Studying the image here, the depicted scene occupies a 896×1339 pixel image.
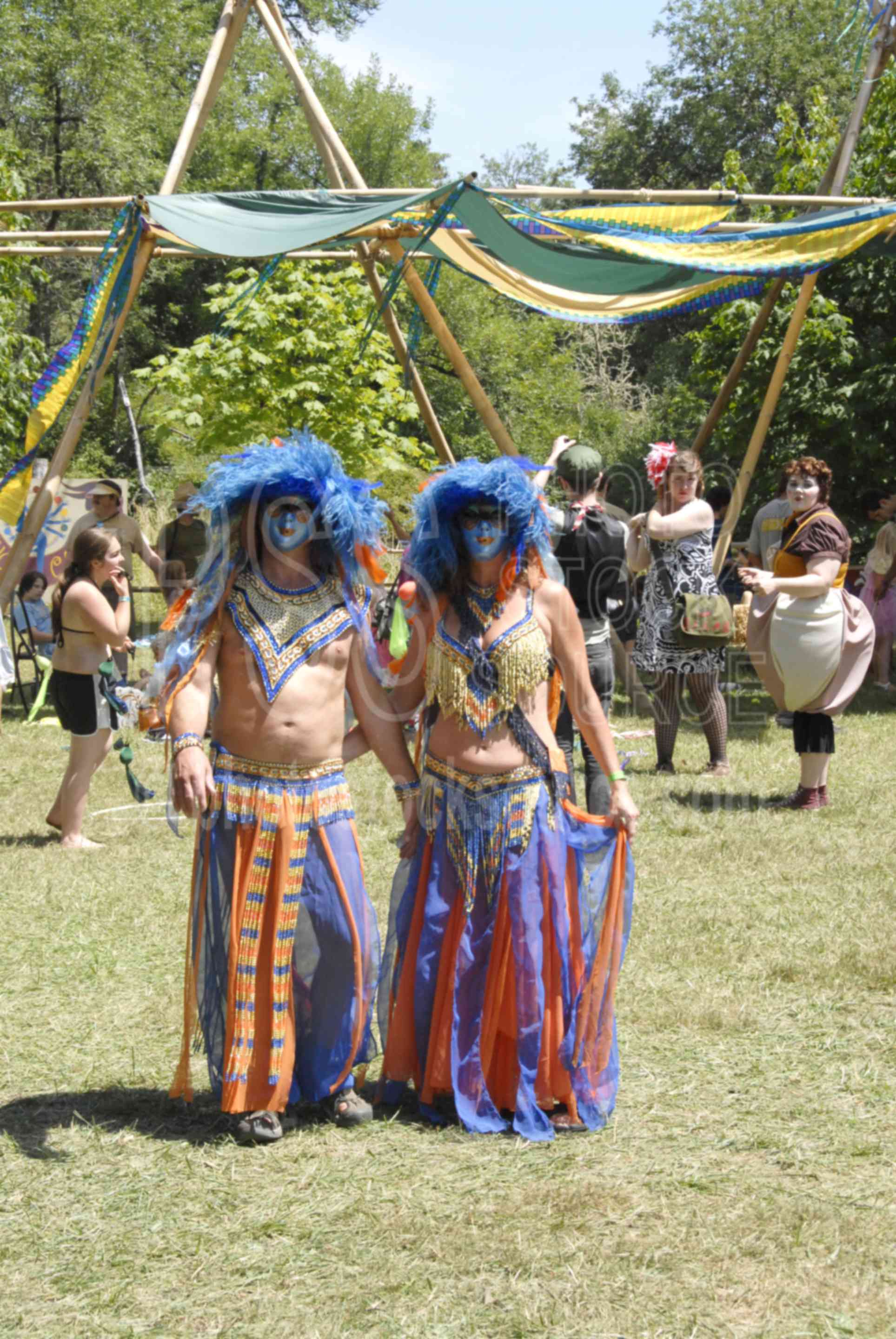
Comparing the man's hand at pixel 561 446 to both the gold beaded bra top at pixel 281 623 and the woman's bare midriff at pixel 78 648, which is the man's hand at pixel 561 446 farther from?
the gold beaded bra top at pixel 281 623

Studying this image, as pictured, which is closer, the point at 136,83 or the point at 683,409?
the point at 683,409

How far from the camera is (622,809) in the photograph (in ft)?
12.3

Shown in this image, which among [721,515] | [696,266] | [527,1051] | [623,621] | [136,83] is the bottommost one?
[527,1051]

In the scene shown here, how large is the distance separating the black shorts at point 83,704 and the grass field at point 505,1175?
4.14 ft

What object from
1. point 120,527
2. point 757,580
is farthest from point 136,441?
point 757,580

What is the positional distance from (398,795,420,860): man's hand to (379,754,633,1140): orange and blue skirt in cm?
2

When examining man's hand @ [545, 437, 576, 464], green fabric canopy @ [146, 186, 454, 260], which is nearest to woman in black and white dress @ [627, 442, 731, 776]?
man's hand @ [545, 437, 576, 464]

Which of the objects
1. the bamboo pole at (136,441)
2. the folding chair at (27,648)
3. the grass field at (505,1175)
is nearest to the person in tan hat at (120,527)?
the folding chair at (27,648)

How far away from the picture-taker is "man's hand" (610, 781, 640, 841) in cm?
376

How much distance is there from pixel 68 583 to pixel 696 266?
11.1 feet

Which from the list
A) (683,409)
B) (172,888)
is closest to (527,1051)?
(172,888)

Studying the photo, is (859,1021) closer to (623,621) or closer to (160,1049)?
(160,1049)

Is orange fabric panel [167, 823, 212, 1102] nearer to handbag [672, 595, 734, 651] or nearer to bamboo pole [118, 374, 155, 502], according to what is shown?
handbag [672, 595, 734, 651]

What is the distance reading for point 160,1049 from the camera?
4.29 m
